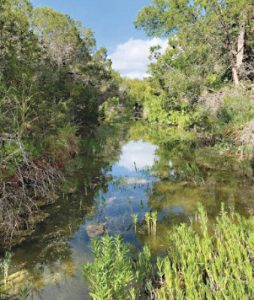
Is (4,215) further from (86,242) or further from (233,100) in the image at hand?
(233,100)

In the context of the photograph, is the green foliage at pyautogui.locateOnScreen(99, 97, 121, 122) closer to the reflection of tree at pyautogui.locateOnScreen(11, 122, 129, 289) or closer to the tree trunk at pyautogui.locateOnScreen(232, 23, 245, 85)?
the tree trunk at pyautogui.locateOnScreen(232, 23, 245, 85)

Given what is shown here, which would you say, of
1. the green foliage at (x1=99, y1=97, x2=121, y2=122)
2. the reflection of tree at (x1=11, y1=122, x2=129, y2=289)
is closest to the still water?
the reflection of tree at (x1=11, y1=122, x2=129, y2=289)

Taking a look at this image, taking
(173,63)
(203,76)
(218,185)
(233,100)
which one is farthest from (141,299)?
(173,63)

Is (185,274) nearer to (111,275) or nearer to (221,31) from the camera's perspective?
(111,275)

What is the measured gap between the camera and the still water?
555 centimetres

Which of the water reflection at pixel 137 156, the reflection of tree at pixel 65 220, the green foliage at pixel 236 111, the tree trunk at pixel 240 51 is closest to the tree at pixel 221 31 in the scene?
the tree trunk at pixel 240 51

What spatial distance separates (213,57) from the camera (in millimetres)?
25500

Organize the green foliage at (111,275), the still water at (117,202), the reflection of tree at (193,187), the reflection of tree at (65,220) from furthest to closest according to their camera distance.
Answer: the reflection of tree at (193,187) → the reflection of tree at (65,220) → the still water at (117,202) → the green foliage at (111,275)

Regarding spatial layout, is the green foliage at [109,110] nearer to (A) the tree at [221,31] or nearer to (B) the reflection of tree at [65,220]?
(A) the tree at [221,31]

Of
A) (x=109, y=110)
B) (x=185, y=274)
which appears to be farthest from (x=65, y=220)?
(x=109, y=110)

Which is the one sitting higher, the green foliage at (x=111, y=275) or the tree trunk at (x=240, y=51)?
the tree trunk at (x=240, y=51)

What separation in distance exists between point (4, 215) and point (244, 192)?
235 inches

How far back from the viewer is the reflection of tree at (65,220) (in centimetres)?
573

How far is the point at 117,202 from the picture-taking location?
9.18m
